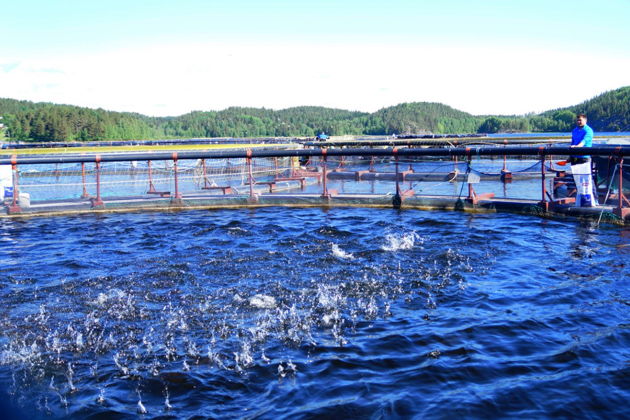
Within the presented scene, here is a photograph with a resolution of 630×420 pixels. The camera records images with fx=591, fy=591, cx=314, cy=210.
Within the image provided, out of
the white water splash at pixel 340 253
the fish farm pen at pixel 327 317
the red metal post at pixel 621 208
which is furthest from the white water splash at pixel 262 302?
the red metal post at pixel 621 208

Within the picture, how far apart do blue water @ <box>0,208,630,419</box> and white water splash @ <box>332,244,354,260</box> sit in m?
0.12

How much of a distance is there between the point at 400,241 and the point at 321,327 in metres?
5.45

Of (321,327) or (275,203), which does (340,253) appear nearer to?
(321,327)

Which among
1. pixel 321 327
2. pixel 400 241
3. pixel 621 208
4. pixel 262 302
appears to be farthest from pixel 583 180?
pixel 321 327

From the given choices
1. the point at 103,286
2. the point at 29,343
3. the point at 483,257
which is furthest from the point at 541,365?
the point at 103,286

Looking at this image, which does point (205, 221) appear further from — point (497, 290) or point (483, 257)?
point (497, 290)

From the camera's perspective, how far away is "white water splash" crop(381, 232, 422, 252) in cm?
1212

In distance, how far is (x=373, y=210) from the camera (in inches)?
725

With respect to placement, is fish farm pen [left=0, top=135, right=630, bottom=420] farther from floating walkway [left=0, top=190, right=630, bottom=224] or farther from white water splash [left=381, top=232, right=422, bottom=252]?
floating walkway [left=0, top=190, right=630, bottom=224]

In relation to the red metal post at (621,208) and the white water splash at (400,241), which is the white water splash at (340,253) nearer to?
the white water splash at (400,241)

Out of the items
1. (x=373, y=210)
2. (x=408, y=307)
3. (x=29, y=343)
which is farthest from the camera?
(x=373, y=210)

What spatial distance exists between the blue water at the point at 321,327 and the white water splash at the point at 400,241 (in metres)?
0.07

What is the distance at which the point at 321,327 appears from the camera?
748 cm

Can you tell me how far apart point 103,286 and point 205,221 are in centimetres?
710
